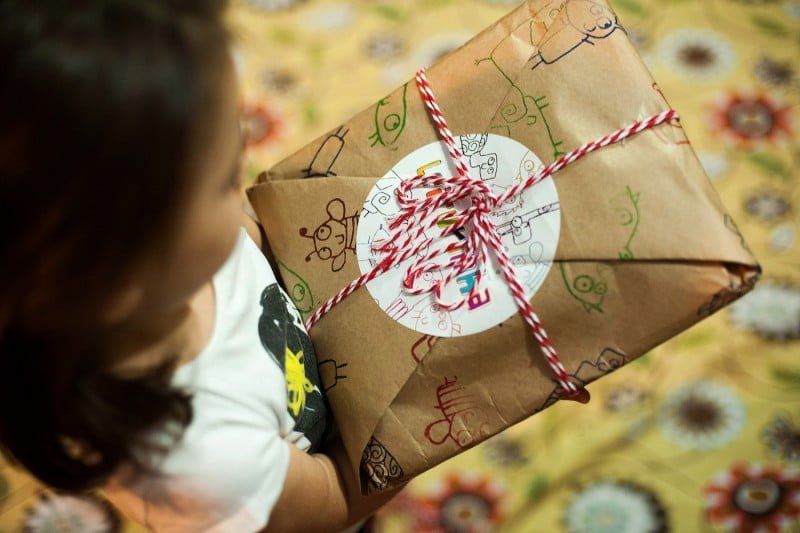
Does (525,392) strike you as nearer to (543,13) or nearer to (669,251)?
(669,251)

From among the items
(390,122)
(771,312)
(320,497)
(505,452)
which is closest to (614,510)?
(505,452)

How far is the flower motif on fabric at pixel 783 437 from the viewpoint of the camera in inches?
34.4

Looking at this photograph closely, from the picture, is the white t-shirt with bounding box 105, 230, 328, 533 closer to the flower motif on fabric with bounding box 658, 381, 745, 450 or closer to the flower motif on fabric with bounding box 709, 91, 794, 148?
the flower motif on fabric with bounding box 658, 381, 745, 450

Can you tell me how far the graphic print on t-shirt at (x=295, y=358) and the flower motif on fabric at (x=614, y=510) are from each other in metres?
0.39

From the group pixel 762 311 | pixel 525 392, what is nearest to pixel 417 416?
pixel 525 392

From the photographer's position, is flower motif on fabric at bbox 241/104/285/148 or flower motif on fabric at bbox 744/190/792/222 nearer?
flower motif on fabric at bbox 744/190/792/222

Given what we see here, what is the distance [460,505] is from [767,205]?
558 millimetres

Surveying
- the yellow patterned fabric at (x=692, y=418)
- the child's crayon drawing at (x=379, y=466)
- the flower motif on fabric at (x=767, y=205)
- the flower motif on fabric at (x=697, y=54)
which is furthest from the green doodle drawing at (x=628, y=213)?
the flower motif on fabric at (x=697, y=54)

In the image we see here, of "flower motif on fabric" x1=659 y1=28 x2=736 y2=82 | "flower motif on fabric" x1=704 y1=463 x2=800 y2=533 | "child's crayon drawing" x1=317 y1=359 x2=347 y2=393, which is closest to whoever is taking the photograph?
"child's crayon drawing" x1=317 y1=359 x2=347 y2=393

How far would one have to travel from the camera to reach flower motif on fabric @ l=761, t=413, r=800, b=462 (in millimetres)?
874

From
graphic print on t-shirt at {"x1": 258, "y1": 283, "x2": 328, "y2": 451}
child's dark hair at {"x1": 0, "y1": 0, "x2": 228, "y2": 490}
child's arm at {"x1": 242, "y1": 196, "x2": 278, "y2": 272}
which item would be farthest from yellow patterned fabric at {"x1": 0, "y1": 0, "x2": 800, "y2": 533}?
child's dark hair at {"x1": 0, "y1": 0, "x2": 228, "y2": 490}

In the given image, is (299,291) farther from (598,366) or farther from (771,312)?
(771,312)

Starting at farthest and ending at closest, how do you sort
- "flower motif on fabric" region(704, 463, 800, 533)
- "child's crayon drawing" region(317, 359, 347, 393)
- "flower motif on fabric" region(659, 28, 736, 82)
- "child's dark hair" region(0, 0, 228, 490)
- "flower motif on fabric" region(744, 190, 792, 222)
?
"flower motif on fabric" region(659, 28, 736, 82) → "flower motif on fabric" region(744, 190, 792, 222) → "flower motif on fabric" region(704, 463, 800, 533) → "child's crayon drawing" region(317, 359, 347, 393) → "child's dark hair" region(0, 0, 228, 490)

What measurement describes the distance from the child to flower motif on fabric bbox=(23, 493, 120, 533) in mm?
385
